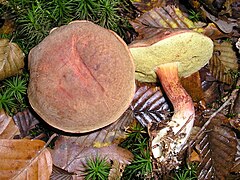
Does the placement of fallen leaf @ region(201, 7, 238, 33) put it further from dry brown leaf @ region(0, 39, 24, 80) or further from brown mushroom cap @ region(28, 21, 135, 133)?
dry brown leaf @ region(0, 39, 24, 80)

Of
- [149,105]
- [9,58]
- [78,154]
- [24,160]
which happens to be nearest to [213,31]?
[149,105]

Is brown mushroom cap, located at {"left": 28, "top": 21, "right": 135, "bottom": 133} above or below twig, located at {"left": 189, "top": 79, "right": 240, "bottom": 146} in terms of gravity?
above

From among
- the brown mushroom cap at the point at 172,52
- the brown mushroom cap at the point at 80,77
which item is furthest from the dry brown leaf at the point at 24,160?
the brown mushroom cap at the point at 172,52

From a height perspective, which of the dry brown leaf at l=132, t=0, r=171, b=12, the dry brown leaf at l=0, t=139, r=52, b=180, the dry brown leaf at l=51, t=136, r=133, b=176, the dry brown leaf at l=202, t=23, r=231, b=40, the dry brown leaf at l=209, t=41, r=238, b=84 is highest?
the dry brown leaf at l=132, t=0, r=171, b=12

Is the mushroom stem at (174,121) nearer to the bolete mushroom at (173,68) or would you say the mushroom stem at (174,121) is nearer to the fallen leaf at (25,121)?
the bolete mushroom at (173,68)

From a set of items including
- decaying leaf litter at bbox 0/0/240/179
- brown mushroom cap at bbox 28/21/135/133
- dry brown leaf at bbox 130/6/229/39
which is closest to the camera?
brown mushroom cap at bbox 28/21/135/133

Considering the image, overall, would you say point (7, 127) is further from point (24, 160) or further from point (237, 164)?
point (237, 164)

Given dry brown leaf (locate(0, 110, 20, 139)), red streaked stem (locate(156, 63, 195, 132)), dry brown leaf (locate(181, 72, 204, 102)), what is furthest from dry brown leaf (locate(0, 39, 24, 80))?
dry brown leaf (locate(181, 72, 204, 102))
